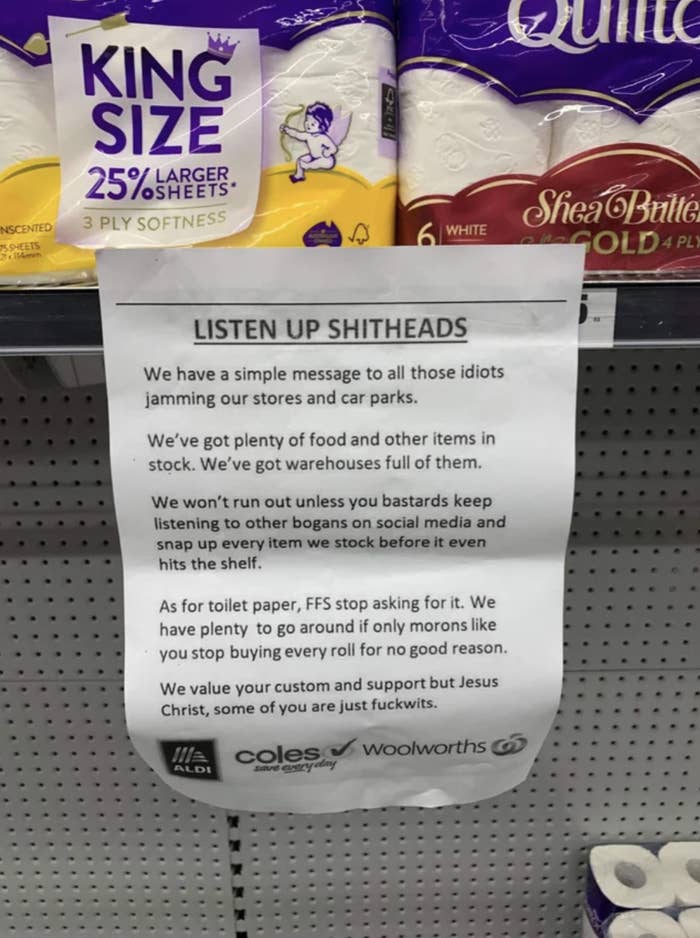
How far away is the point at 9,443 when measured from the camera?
70 centimetres

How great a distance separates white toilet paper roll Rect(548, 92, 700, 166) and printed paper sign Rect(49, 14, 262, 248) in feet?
0.65

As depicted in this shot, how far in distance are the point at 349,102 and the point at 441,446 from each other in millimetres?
224

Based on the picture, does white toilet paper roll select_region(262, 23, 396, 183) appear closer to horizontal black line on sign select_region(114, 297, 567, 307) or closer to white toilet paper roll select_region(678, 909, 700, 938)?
horizontal black line on sign select_region(114, 297, 567, 307)

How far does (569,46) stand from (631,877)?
0.83 m

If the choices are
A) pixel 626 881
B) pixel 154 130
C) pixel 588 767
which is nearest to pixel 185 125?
pixel 154 130

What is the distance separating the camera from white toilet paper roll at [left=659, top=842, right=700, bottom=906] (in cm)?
77

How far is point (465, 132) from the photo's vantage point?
1.48ft

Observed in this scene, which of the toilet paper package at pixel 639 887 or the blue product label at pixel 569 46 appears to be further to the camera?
the toilet paper package at pixel 639 887

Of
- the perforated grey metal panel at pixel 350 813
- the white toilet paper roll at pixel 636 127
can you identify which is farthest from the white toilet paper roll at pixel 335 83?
the perforated grey metal panel at pixel 350 813

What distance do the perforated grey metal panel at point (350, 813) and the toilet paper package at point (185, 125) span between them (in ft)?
0.85

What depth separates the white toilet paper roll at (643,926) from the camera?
73 centimetres

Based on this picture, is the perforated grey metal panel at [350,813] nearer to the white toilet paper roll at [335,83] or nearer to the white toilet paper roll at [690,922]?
the white toilet paper roll at [690,922]

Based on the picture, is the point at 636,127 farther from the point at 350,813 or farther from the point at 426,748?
the point at 350,813

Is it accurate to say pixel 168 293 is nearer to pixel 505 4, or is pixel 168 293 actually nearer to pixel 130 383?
pixel 130 383
